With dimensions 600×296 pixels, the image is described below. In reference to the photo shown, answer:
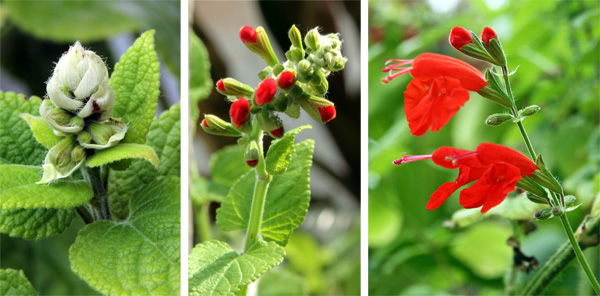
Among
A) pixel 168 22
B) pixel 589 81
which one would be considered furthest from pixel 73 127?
pixel 589 81

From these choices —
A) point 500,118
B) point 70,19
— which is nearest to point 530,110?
point 500,118

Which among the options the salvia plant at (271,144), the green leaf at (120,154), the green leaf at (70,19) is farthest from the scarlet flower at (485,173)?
the green leaf at (70,19)

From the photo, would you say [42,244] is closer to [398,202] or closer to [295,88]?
[295,88]

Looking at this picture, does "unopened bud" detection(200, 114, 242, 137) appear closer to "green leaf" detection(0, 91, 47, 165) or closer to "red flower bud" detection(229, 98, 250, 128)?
"red flower bud" detection(229, 98, 250, 128)

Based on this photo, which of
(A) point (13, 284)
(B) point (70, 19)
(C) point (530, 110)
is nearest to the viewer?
(C) point (530, 110)

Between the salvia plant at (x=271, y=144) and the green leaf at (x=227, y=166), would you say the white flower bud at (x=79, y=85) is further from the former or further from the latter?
the green leaf at (x=227, y=166)

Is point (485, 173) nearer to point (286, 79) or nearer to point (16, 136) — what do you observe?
point (286, 79)
